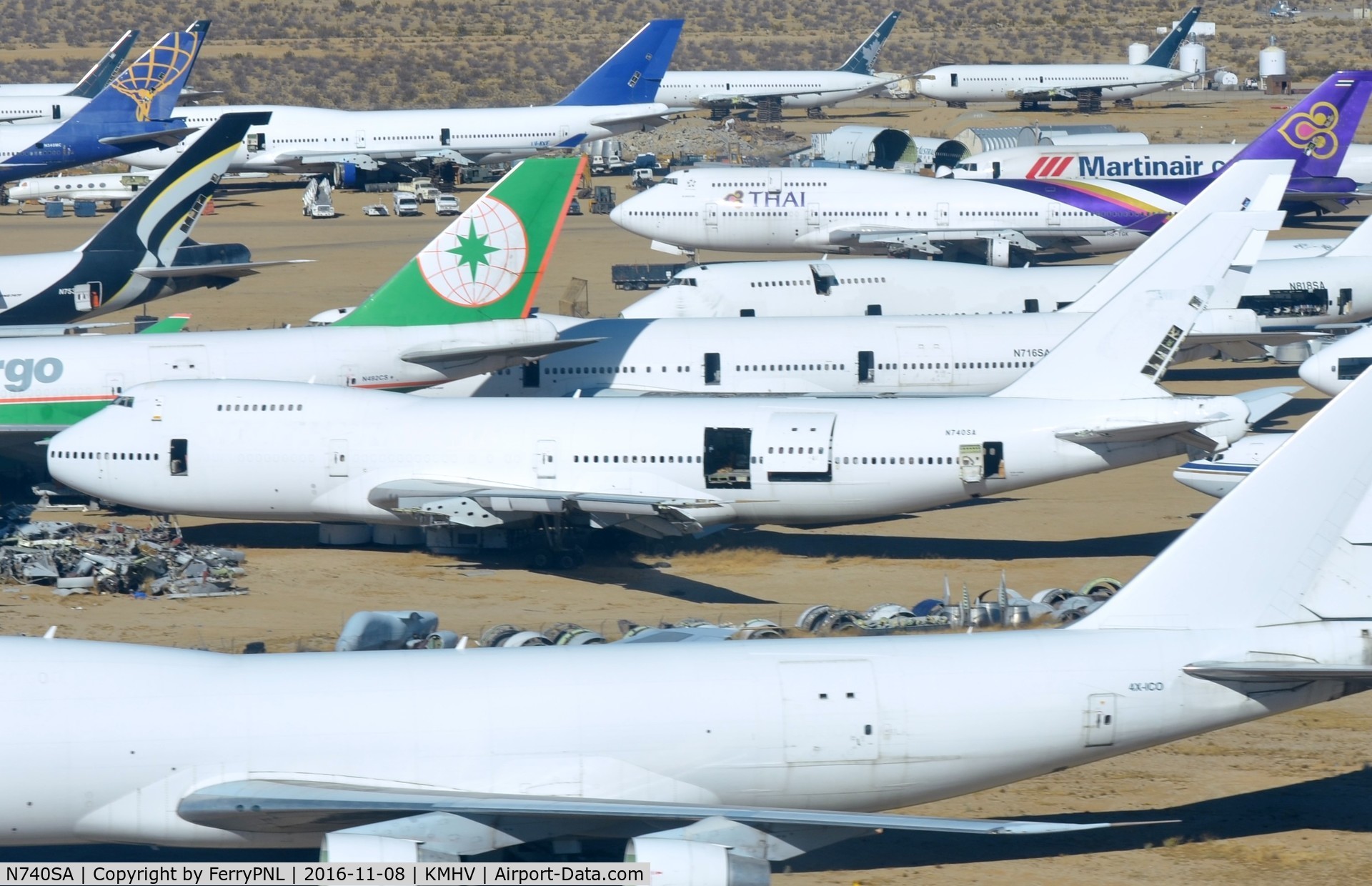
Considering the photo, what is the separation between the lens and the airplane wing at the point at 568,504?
33594 millimetres

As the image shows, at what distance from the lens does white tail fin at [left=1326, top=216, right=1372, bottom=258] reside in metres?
54.7

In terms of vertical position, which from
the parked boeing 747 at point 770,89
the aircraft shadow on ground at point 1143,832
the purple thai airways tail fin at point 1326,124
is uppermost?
the parked boeing 747 at point 770,89

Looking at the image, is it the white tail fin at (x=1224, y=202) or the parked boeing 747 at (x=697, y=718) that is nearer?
the parked boeing 747 at (x=697, y=718)

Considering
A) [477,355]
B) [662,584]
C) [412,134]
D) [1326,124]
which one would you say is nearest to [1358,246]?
[1326,124]

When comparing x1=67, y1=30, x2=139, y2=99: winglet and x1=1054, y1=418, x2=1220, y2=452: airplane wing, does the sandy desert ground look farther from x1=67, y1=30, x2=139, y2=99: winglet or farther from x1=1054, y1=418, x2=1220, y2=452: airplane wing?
x1=67, y1=30, x2=139, y2=99: winglet

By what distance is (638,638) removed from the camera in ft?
78.5

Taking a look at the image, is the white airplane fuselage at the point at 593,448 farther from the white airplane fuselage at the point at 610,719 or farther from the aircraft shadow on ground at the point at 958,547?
the white airplane fuselage at the point at 610,719

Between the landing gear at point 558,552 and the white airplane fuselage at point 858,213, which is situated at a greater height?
the white airplane fuselage at point 858,213

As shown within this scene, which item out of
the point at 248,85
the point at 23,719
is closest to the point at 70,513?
the point at 23,719

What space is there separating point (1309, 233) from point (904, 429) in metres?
55.2

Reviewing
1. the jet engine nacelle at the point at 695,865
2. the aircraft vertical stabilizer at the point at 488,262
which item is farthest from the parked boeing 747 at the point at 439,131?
the jet engine nacelle at the point at 695,865

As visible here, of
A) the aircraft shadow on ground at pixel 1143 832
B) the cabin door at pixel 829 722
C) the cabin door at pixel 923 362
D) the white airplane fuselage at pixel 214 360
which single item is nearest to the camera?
the cabin door at pixel 829 722

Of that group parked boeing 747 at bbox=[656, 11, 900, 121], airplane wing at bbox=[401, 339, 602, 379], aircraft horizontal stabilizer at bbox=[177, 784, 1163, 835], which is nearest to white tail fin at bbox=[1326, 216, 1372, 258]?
airplane wing at bbox=[401, 339, 602, 379]

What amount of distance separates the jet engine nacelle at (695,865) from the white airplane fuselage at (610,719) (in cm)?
171
